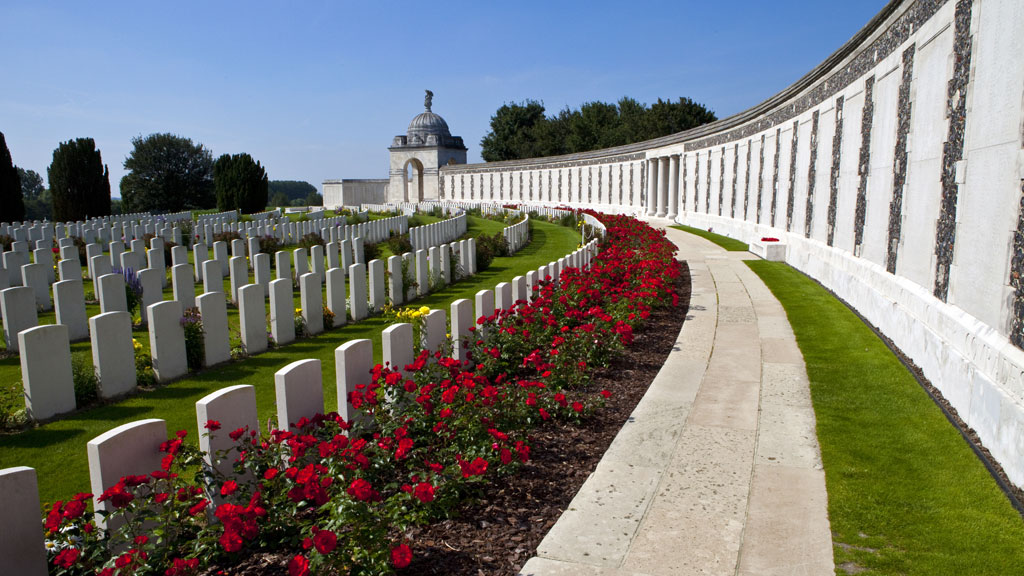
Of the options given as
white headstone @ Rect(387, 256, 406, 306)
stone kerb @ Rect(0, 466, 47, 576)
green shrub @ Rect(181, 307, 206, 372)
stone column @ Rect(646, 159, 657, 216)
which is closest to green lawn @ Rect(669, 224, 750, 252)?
stone column @ Rect(646, 159, 657, 216)

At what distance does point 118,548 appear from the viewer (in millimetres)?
2754

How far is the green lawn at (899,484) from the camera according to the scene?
10.3 feet

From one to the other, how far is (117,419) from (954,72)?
27.5 ft

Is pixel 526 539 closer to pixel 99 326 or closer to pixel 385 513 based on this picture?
pixel 385 513

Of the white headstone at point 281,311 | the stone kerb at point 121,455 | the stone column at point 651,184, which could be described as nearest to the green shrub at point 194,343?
the white headstone at point 281,311

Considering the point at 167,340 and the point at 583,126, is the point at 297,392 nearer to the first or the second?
the point at 167,340

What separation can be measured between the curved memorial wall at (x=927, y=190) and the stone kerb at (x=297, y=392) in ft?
14.1

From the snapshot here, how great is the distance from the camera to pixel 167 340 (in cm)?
640

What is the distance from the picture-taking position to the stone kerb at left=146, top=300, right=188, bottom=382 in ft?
20.6

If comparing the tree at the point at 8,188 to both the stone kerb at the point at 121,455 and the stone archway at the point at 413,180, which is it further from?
the stone archway at the point at 413,180

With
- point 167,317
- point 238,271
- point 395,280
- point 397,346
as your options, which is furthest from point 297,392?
point 238,271

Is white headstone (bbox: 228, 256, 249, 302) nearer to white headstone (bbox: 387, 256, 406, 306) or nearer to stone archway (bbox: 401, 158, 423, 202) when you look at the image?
white headstone (bbox: 387, 256, 406, 306)

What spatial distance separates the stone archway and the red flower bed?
5781 cm

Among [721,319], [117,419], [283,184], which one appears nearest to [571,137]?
[721,319]
